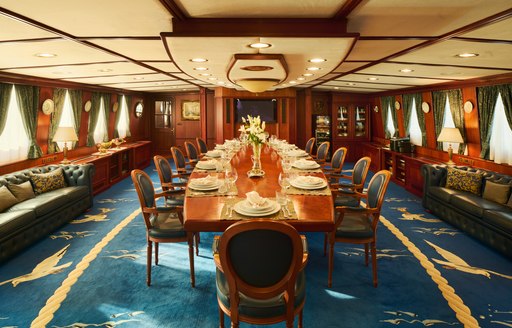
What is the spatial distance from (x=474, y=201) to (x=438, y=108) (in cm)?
326

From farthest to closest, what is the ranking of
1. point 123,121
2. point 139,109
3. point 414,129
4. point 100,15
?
point 139,109, point 123,121, point 414,129, point 100,15

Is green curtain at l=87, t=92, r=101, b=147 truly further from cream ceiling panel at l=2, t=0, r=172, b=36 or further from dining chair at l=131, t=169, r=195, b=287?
cream ceiling panel at l=2, t=0, r=172, b=36

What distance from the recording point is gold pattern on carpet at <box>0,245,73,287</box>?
3.32 meters

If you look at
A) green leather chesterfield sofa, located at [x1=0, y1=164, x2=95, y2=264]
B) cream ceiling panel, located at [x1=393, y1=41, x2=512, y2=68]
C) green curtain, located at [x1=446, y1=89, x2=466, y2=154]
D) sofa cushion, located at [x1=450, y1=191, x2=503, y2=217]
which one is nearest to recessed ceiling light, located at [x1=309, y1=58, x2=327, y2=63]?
cream ceiling panel, located at [x1=393, y1=41, x2=512, y2=68]

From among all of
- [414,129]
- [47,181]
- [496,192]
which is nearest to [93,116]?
[47,181]

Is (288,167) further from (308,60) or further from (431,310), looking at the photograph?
(431,310)

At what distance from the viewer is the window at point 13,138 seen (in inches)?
215

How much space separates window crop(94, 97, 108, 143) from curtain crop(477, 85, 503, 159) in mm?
8537

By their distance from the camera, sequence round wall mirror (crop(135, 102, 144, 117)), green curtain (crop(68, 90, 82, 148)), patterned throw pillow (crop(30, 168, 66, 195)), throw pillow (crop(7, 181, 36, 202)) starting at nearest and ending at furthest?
throw pillow (crop(7, 181, 36, 202)) < patterned throw pillow (crop(30, 168, 66, 195)) < green curtain (crop(68, 90, 82, 148)) < round wall mirror (crop(135, 102, 144, 117))

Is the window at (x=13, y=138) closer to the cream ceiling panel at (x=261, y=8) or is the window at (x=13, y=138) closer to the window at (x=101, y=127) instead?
the window at (x=101, y=127)

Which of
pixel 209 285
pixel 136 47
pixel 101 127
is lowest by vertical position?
pixel 209 285

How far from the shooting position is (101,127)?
883cm

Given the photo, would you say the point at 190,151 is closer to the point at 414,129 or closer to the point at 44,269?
the point at 44,269

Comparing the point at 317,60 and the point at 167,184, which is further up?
the point at 317,60
